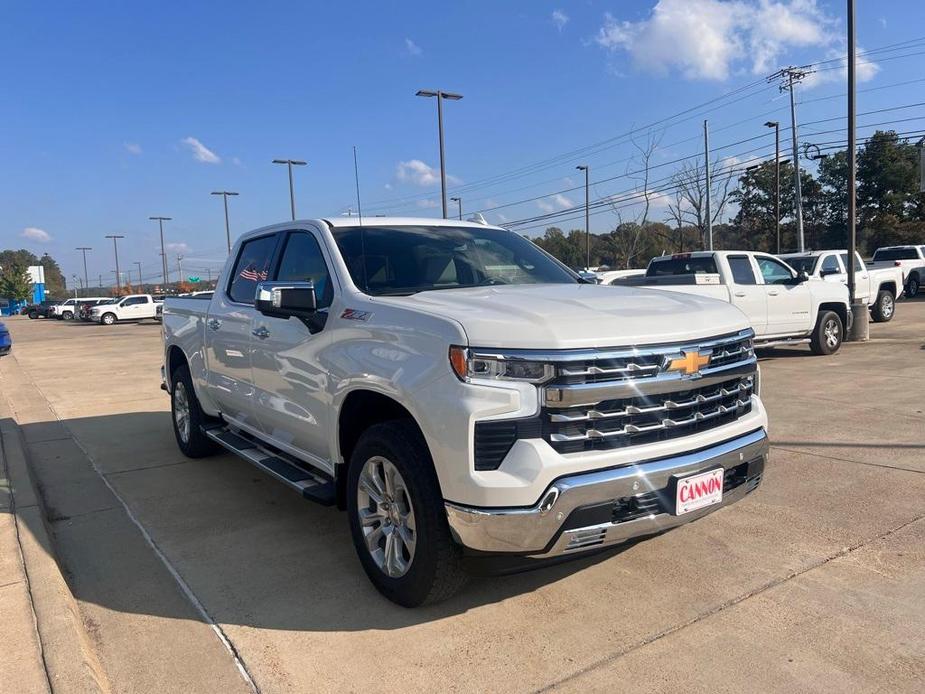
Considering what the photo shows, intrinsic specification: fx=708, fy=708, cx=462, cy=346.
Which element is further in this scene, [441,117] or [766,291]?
[441,117]

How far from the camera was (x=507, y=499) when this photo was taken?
9.10 feet

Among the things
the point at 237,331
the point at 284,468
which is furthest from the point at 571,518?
the point at 237,331

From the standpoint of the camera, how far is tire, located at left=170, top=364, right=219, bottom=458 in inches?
241

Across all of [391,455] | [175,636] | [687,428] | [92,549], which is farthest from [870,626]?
[92,549]

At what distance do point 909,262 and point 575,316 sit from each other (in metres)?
28.2

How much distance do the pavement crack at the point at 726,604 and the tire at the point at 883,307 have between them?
1483 centimetres

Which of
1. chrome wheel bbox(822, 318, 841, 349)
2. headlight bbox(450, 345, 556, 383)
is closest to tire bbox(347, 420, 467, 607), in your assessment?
headlight bbox(450, 345, 556, 383)

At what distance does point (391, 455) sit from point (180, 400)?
159 inches

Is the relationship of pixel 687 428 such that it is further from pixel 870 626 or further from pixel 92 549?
pixel 92 549

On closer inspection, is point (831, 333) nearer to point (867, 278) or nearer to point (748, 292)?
point (748, 292)

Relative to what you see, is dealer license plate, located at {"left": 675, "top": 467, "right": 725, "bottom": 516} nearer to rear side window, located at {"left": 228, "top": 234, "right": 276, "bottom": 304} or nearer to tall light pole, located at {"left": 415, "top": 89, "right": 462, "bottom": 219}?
rear side window, located at {"left": 228, "top": 234, "right": 276, "bottom": 304}

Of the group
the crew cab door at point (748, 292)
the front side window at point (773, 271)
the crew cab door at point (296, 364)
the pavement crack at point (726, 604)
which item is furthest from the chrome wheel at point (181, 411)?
the front side window at point (773, 271)

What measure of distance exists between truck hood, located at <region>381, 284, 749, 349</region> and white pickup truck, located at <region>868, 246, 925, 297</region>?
26.3 meters

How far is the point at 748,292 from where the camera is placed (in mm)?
11070
